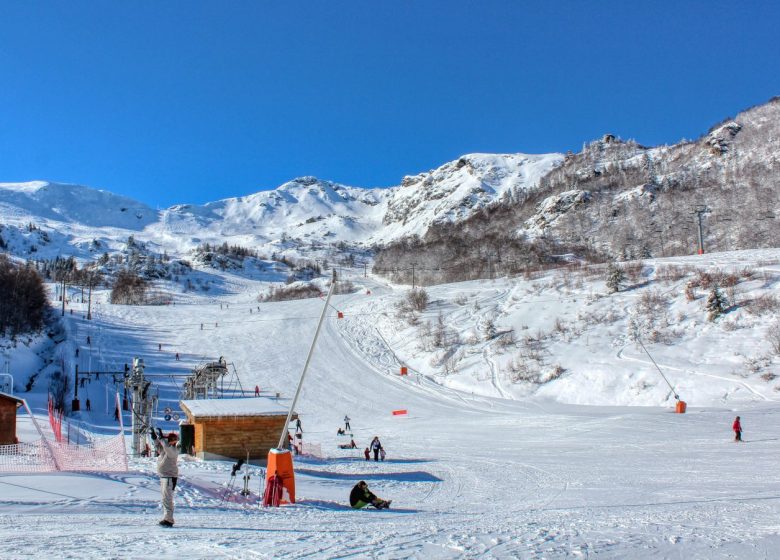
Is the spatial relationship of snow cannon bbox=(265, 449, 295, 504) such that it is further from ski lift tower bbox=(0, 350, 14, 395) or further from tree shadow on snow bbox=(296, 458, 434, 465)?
ski lift tower bbox=(0, 350, 14, 395)

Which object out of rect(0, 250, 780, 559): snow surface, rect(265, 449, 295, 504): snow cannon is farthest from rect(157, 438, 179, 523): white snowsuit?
rect(265, 449, 295, 504): snow cannon

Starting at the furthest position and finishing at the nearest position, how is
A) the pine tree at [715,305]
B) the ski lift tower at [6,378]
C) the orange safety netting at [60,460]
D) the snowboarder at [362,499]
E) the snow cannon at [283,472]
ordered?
the pine tree at [715,305], the ski lift tower at [6,378], the orange safety netting at [60,460], the snowboarder at [362,499], the snow cannon at [283,472]

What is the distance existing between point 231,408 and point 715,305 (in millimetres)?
35687

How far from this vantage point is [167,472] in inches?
358

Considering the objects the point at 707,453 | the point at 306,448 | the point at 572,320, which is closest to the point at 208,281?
the point at 572,320

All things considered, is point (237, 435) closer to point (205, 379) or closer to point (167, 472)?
point (167, 472)

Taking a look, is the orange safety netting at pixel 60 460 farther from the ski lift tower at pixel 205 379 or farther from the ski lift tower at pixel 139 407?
the ski lift tower at pixel 205 379

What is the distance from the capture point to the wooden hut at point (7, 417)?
21359 millimetres

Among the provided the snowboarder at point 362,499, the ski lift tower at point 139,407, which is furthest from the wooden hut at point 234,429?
the snowboarder at point 362,499

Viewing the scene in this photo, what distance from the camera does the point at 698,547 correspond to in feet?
27.2

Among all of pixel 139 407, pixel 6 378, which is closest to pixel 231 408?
pixel 139 407

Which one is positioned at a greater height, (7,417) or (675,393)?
(7,417)

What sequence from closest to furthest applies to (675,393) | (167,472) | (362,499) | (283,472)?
(167,472), (283,472), (362,499), (675,393)

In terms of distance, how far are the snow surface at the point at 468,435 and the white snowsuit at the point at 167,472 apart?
38 cm
